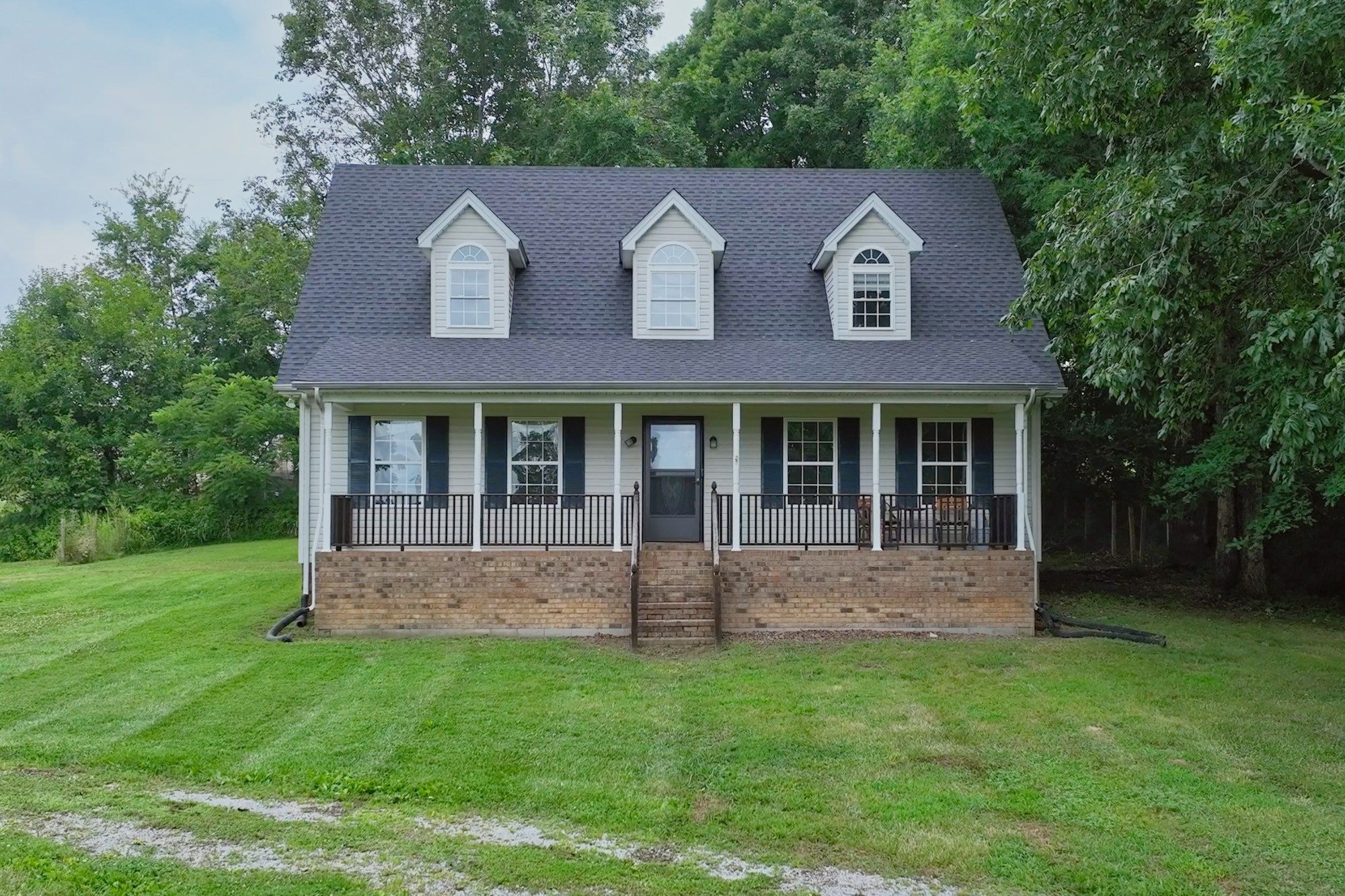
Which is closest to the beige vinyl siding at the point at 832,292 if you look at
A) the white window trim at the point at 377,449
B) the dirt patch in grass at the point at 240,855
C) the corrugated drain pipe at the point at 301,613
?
the white window trim at the point at 377,449

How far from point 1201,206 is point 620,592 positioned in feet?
25.5

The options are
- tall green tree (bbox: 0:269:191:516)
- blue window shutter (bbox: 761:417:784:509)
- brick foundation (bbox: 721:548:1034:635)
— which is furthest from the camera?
tall green tree (bbox: 0:269:191:516)

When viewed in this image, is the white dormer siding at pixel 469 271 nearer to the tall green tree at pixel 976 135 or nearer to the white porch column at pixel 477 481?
the white porch column at pixel 477 481

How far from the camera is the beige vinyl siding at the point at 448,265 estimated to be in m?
14.8

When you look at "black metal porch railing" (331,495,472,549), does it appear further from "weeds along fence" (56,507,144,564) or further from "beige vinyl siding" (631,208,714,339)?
"weeds along fence" (56,507,144,564)

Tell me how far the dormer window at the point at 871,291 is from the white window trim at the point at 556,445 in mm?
4752

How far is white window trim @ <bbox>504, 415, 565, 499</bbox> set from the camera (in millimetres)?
14438

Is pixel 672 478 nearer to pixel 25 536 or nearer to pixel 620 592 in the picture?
pixel 620 592

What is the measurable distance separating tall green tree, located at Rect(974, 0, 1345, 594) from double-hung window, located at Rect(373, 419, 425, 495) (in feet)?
28.0

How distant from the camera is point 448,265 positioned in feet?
48.6

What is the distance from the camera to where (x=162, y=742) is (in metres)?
7.68

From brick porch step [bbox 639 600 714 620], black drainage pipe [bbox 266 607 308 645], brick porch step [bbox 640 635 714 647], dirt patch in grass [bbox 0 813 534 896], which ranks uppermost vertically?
brick porch step [bbox 639 600 714 620]

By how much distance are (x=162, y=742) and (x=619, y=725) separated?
3.59 metres

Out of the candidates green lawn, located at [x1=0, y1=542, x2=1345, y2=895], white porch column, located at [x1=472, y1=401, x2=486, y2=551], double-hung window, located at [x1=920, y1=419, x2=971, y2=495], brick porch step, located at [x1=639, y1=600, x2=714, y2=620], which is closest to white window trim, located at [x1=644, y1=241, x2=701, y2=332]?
white porch column, located at [x1=472, y1=401, x2=486, y2=551]
